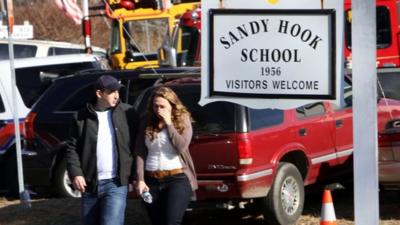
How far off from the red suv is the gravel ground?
21.1 inches

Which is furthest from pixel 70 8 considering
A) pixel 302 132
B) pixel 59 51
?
pixel 302 132

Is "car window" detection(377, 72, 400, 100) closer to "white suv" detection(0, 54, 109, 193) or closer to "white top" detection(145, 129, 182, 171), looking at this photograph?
"white suv" detection(0, 54, 109, 193)

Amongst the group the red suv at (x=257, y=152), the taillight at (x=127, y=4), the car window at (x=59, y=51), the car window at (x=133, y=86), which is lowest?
the red suv at (x=257, y=152)

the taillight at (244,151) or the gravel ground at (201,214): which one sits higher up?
the taillight at (244,151)

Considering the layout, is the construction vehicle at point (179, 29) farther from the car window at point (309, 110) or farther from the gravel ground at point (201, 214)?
the car window at point (309, 110)

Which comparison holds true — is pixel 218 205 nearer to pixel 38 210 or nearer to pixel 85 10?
pixel 38 210

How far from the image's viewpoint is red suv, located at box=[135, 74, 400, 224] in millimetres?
8516

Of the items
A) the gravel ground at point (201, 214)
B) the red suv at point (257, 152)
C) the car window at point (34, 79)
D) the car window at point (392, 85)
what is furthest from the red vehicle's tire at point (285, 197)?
the car window at point (34, 79)

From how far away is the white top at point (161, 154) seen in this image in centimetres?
680

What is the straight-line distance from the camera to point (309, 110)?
963cm

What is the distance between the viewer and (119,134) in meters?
A: 6.69

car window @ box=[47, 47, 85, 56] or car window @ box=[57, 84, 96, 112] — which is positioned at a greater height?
car window @ box=[47, 47, 85, 56]

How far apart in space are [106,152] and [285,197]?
287cm

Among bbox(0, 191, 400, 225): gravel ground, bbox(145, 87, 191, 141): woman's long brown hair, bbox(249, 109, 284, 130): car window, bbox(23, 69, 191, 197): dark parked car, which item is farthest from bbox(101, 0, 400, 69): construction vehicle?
bbox(145, 87, 191, 141): woman's long brown hair
